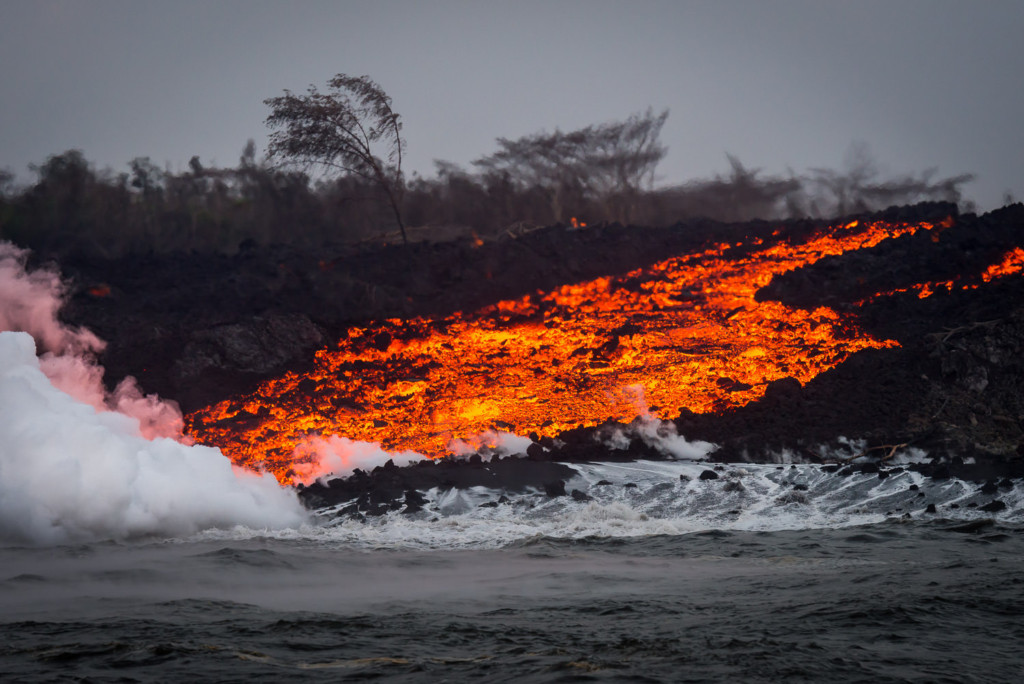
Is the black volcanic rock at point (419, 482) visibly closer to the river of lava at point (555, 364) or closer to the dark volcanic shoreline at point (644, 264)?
the dark volcanic shoreline at point (644, 264)

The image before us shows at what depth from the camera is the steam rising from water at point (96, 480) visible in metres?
11.3

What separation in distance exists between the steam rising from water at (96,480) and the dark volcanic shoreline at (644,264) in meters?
4.29

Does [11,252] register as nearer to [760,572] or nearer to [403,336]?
[403,336]

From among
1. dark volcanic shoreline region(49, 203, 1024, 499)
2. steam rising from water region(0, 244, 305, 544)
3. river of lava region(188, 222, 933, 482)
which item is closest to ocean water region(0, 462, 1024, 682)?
steam rising from water region(0, 244, 305, 544)

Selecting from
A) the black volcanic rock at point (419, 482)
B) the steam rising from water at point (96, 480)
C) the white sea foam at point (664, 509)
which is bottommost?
the white sea foam at point (664, 509)

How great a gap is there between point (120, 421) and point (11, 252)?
10.4m

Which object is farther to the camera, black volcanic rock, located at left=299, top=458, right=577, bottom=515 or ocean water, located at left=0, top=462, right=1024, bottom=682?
black volcanic rock, located at left=299, top=458, right=577, bottom=515

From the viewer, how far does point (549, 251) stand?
23.9 metres

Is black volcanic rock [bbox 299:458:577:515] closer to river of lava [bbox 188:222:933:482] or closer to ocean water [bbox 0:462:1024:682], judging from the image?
ocean water [bbox 0:462:1024:682]

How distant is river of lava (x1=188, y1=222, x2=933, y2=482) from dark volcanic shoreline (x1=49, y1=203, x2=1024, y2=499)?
Answer: 652 millimetres

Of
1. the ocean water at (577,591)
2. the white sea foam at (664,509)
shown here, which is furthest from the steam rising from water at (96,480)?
the white sea foam at (664,509)

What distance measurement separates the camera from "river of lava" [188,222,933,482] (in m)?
16.0

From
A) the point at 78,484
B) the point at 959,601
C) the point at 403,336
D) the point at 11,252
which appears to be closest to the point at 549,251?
the point at 403,336

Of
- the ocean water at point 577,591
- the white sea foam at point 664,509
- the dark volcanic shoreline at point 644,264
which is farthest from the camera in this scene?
the dark volcanic shoreline at point 644,264
